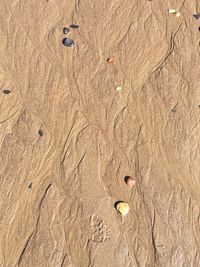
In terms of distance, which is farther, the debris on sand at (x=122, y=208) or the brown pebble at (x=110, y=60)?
the brown pebble at (x=110, y=60)

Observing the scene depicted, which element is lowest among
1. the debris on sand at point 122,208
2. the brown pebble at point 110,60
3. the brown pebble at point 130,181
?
the debris on sand at point 122,208

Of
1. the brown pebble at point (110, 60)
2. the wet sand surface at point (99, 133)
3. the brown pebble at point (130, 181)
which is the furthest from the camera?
the brown pebble at point (110, 60)

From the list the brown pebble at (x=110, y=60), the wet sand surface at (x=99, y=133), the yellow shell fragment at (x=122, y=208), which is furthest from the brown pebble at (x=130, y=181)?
the brown pebble at (x=110, y=60)

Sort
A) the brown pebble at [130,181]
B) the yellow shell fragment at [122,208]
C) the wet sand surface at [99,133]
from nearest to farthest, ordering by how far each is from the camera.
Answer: the wet sand surface at [99,133], the yellow shell fragment at [122,208], the brown pebble at [130,181]

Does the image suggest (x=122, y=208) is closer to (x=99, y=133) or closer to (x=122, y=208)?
(x=122, y=208)

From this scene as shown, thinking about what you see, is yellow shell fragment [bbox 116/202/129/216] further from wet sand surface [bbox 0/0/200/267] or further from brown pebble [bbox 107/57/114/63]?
brown pebble [bbox 107/57/114/63]

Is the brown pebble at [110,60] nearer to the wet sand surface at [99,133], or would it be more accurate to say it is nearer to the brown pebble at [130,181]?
the wet sand surface at [99,133]

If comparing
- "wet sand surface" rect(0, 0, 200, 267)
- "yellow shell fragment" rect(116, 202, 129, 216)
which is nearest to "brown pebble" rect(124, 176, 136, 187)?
"wet sand surface" rect(0, 0, 200, 267)

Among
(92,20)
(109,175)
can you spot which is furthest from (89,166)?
(92,20)

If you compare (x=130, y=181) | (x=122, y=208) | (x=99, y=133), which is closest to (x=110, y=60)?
(x=99, y=133)
